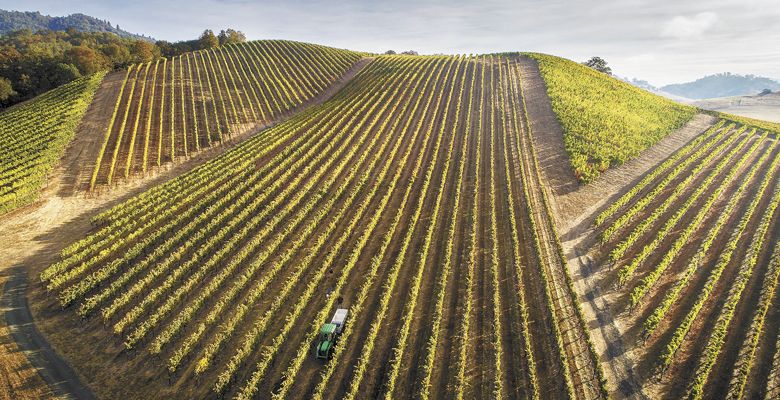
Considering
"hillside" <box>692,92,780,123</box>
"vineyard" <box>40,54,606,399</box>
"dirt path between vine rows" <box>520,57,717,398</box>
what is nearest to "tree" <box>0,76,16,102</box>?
"vineyard" <box>40,54,606,399</box>

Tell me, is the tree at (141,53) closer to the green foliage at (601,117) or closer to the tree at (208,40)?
the tree at (208,40)

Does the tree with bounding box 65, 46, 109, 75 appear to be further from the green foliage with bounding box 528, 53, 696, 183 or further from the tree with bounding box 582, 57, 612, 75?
the tree with bounding box 582, 57, 612, 75

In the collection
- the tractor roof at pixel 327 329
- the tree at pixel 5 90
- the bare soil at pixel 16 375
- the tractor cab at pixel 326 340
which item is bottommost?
the bare soil at pixel 16 375

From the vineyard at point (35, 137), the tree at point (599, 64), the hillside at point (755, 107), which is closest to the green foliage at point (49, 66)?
the vineyard at point (35, 137)

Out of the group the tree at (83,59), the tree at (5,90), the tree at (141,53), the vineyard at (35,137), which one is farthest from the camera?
the tree at (141,53)

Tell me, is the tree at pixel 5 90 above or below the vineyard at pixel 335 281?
above

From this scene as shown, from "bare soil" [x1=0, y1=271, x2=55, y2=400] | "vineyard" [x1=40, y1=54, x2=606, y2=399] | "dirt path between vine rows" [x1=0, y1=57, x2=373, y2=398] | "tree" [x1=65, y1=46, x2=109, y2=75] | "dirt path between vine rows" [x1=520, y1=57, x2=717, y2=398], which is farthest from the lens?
"tree" [x1=65, y1=46, x2=109, y2=75]

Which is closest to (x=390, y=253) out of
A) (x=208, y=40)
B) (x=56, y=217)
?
(x=56, y=217)
